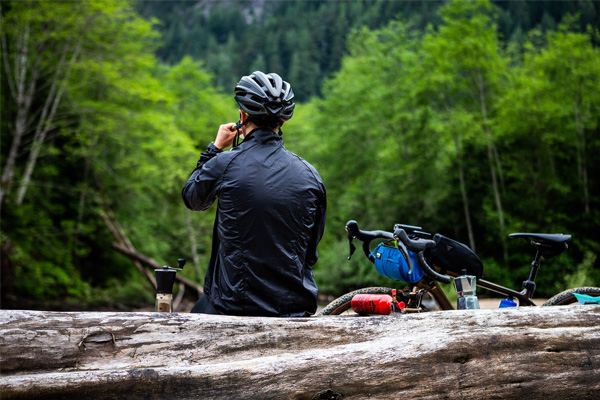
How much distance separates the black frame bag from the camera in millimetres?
3125

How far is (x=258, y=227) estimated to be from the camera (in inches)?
97.5

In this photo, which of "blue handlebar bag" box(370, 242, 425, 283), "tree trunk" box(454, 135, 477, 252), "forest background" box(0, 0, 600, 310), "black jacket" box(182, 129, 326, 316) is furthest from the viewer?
"tree trunk" box(454, 135, 477, 252)

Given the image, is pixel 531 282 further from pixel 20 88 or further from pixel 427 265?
pixel 20 88

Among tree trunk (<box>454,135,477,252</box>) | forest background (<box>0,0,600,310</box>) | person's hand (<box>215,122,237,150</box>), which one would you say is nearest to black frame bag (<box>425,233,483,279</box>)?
person's hand (<box>215,122,237,150</box>)

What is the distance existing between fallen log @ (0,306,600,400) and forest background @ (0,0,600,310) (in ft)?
47.2

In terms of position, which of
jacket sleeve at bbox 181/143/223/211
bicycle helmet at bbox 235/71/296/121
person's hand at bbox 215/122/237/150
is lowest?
jacket sleeve at bbox 181/143/223/211

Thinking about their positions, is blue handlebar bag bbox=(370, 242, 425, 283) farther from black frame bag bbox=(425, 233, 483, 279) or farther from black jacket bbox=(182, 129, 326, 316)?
black jacket bbox=(182, 129, 326, 316)

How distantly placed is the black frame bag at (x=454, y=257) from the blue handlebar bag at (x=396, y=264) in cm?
13

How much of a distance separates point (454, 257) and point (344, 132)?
21571mm

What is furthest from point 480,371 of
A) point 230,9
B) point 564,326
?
point 230,9

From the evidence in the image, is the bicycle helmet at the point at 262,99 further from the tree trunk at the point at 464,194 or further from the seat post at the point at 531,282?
the tree trunk at the point at 464,194

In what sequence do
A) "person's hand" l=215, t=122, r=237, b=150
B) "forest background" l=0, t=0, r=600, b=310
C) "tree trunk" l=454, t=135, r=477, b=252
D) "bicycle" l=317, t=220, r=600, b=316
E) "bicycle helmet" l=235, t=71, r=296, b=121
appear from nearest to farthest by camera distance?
"bicycle helmet" l=235, t=71, r=296, b=121, "person's hand" l=215, t=122, r=237, b=150, "bicycle" l=317, t=220, r=600, b=316, "forest background" l=0, t=0, r=600, b=310, "tree trunk" l=454, t=135, r=477, b=252

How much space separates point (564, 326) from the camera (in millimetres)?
2457

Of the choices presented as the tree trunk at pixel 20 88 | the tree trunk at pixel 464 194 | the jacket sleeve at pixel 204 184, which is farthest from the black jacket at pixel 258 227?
the tree trunk at pixel 464 194
